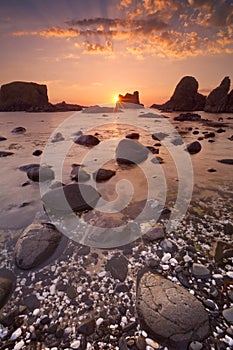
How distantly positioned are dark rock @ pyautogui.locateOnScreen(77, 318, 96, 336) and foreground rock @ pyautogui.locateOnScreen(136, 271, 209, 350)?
2.34 feet

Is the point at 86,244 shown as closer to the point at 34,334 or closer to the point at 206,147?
the point at 34,334

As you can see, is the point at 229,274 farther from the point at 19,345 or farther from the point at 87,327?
the point at 19,345

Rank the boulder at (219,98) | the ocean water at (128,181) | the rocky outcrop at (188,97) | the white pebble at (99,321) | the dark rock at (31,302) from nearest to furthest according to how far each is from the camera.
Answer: the white pebble at (99,321)
the dark rock at (31,302)
the ocean water at (128,181)
the boulder at (219,98)
the rocky outcrop at (188,97)

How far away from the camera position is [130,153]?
11.3 m

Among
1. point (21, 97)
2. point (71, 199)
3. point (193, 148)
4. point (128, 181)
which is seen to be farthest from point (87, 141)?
point (21, 97)

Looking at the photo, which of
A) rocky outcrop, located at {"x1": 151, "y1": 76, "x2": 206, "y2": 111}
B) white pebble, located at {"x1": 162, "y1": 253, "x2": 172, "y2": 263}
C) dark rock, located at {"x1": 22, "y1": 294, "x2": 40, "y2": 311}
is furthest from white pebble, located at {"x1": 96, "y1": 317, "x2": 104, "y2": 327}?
rocky outcrop, located at {"x1": 151, "y1": 76, "x2": 206, "y2": 111}

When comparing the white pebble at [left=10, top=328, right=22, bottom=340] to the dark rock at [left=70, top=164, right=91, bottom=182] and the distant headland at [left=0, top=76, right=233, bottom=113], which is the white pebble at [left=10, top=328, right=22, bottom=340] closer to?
the dark rock at [left=70, top=164, right=91, bottom=182]

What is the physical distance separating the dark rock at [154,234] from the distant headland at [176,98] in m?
79.5

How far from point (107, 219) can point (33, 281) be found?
7.23 ft

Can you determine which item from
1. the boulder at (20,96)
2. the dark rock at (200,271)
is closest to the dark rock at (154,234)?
the dark rock at (200,271)

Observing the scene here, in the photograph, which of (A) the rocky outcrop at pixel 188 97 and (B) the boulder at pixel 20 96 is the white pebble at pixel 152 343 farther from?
(B) the boulder at pixel 20 96

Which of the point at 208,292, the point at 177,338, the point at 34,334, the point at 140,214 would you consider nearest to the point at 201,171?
the point at 140,214

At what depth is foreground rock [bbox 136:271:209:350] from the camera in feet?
8.79

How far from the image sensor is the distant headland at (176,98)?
73.0 m
